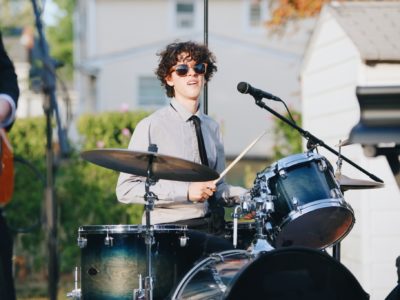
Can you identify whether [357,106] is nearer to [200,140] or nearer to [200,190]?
[200,140]

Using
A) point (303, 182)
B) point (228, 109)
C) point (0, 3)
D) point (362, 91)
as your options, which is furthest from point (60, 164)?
point (0, 3)

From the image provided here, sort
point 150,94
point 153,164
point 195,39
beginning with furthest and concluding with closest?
point 150,94
point 195,39
point 153,164

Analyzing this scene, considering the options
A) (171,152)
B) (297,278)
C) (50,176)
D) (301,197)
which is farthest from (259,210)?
(50,176)

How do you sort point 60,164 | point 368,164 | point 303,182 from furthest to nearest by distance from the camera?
point 60,164
point 368,164
point 303,182

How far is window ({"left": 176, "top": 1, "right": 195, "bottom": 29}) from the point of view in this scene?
113 feet

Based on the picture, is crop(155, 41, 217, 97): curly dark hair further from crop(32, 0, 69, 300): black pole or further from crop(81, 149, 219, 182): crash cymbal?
crop(32, 0, 69, 300): black pole

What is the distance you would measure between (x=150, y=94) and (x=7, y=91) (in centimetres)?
2719

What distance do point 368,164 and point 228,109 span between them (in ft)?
71.3

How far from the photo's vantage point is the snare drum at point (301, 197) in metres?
5.21

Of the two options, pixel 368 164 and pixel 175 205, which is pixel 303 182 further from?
pixel 368 164

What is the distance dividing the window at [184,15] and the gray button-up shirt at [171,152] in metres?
28.9

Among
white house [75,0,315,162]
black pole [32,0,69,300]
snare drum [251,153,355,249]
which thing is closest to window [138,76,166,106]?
white house [75,0,315,162]

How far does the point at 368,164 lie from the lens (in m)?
8.16

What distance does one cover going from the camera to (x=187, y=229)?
5.20 metres
